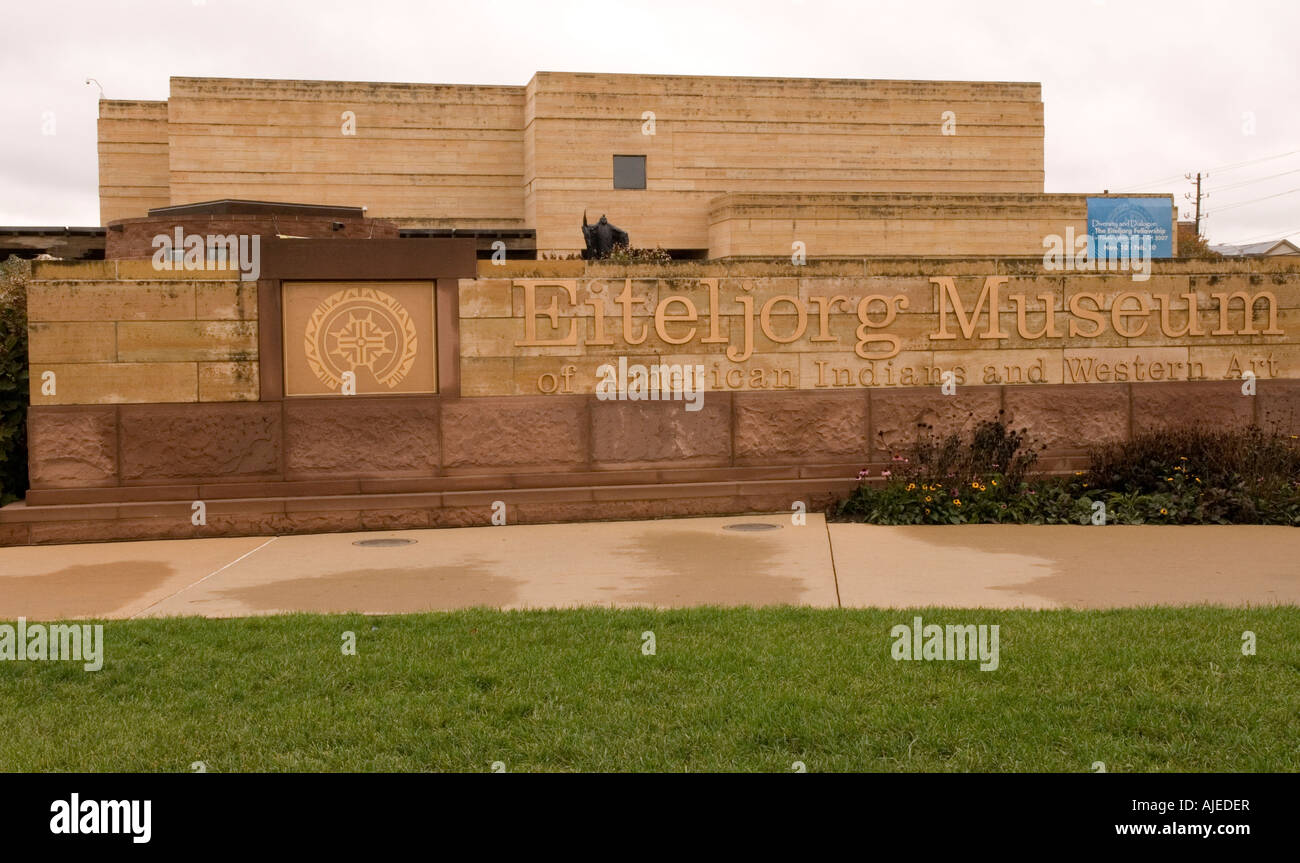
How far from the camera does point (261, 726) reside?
5254 millimetres

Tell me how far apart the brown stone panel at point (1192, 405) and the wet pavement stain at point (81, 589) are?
9452 mm

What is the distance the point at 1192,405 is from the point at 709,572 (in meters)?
6.59

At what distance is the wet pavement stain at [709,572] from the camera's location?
798 cm

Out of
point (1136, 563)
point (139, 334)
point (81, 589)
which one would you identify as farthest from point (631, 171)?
point (81, 589)

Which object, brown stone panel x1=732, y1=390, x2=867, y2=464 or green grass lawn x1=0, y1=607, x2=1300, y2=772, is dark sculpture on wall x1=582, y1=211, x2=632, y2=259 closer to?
brown stone panel x1=732, y1=390, x2=867, y2=464

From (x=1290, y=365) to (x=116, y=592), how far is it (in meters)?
11.5

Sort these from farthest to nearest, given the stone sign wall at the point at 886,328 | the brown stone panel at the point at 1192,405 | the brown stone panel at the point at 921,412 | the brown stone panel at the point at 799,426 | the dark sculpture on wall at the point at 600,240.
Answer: the dark sculpture on wall at the point at 600,240
the brown stone panel at the point at 1192,405
the brown stone panel at the point at 921,412
the brown stone panel at the point at 799,426
the stone sign wall at the point at 886,328

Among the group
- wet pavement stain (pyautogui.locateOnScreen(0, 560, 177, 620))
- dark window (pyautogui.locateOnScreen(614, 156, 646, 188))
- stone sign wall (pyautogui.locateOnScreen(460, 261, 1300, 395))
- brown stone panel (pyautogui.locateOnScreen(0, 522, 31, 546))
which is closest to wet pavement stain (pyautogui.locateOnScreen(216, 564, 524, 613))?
wet pavement stain (pyautogui.locateOnScreen(0, 560, 177, 620))

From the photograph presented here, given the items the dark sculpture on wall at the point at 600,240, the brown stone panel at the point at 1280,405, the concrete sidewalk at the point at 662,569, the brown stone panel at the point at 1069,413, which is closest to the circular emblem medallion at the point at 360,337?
the concrete sidewalk at the point at 662,569

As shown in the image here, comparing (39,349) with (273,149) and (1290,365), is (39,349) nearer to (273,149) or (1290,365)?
(1290,365)

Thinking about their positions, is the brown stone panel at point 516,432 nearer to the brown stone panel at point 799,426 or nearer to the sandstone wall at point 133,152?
the brown stone panel at point 799,426

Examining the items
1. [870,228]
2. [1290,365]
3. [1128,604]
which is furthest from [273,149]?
[1128,604]

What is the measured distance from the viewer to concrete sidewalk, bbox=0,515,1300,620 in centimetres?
791

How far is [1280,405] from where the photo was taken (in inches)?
510
